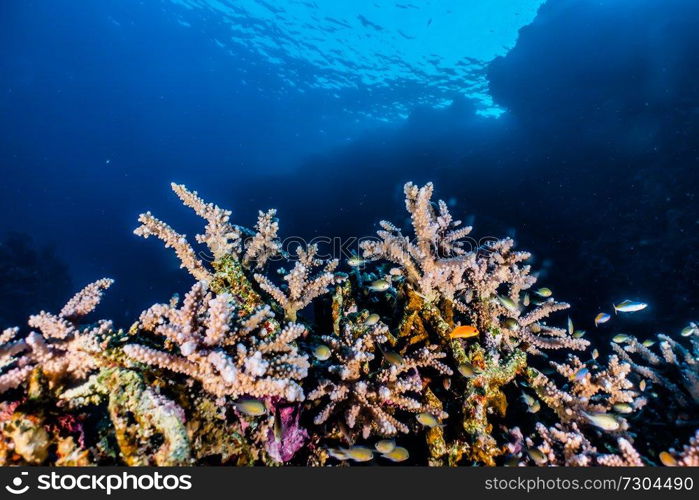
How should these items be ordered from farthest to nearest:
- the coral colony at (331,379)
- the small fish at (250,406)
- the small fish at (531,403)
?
the small fish at (531,403) → the small fish at (250,406) → the coral colony at (331,379)

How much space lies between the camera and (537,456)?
2.61m

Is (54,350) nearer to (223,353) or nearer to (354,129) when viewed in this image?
(223,353)

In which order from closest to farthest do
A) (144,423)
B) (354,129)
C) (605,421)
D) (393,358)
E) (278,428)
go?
(144,423) → (278,428) → (605,421) → (393,358) → (354,129)

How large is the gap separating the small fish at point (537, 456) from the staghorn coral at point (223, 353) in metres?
1.94

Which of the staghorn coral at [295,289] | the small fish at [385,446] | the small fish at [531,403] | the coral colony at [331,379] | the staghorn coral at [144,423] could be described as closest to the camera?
the staghorn coral at [144,423]

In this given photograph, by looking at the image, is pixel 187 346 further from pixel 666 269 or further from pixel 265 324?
pixel 666 269

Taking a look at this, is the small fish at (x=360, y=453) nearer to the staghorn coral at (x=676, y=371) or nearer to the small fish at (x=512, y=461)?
the small fish at (x=512, y=461)

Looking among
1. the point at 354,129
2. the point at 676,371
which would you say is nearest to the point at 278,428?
the point at 676,371

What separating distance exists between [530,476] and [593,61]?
871 inches

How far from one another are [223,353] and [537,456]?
2554mm

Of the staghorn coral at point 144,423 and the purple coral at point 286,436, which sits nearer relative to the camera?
the staghorn coral at point 144,423

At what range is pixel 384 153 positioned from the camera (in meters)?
27.5

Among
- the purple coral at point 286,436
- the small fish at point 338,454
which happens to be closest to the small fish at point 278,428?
the purple coral at point 286,436

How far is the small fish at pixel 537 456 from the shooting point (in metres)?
2.62
